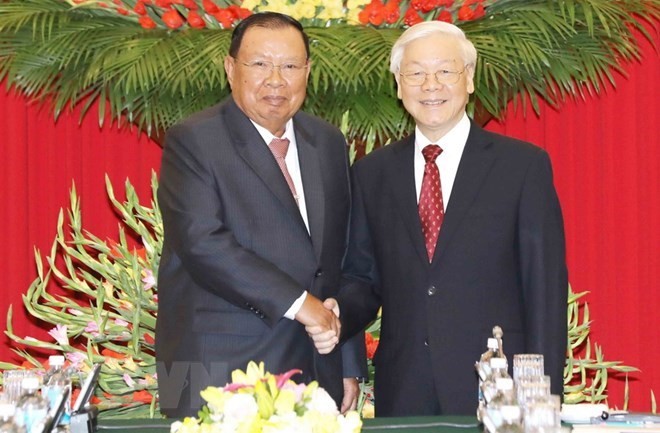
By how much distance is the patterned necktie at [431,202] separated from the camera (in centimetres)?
244

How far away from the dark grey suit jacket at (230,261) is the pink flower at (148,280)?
73 centimetres

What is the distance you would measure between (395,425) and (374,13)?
129cm

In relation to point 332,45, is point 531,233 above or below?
below

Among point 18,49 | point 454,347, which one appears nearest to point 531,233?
point 454,347

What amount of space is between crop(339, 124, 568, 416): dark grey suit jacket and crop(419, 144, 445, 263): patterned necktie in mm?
18

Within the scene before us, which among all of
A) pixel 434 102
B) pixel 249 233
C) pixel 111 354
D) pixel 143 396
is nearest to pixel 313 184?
pixel 249 233

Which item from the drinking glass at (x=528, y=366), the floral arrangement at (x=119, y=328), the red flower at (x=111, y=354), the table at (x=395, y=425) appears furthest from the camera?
the red flower at (x=111, y=354)

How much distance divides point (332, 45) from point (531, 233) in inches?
33.2

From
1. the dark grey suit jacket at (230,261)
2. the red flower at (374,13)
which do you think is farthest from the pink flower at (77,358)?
the red flower at (374,13)

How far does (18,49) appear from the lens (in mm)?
3344

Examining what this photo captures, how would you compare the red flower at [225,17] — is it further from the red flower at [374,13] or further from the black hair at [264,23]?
the black hair at [264,23]

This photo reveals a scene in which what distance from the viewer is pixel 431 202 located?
8.05 feet

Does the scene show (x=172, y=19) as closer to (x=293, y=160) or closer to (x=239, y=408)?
(x=293, y=160)

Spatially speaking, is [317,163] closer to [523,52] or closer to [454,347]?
[454,347]
